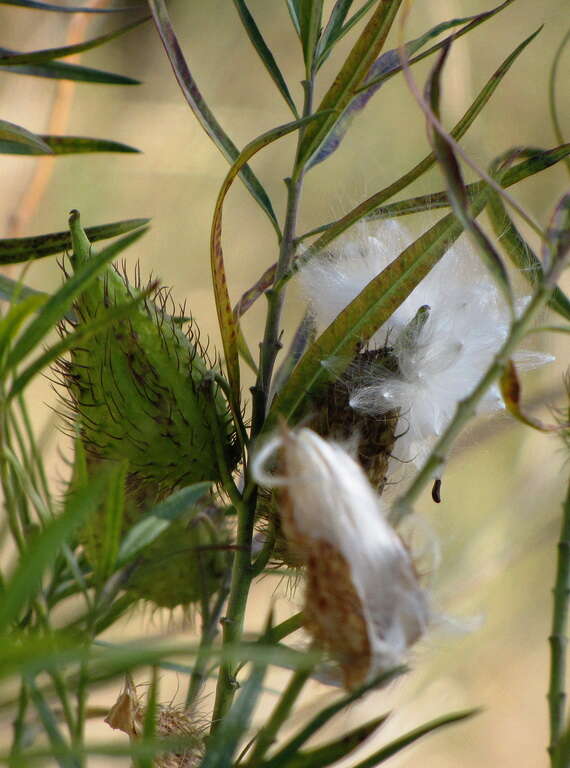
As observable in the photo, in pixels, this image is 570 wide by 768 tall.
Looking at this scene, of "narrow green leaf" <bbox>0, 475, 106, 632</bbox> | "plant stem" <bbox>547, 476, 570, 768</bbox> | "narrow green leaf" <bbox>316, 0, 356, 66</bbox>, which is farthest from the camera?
"narrow green leaf" <bbox>316, 0, 356, 66</bbox>

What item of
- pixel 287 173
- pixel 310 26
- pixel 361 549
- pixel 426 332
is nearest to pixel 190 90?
pixel 310 26

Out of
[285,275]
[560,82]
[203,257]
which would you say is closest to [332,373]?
[285,275]

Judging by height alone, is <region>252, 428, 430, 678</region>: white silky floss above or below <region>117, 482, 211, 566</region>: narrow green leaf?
below

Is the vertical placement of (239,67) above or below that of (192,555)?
above

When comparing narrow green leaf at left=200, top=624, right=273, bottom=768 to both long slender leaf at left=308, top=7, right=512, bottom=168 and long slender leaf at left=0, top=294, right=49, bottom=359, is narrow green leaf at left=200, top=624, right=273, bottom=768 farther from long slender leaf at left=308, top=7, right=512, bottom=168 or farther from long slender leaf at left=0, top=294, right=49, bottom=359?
long slender leaf at left=308, top=7, right=512, bottom=168

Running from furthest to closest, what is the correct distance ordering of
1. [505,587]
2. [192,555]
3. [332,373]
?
[505,587]
[192,555]
[332,373]

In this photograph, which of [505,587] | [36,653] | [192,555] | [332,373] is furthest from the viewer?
[505,587]

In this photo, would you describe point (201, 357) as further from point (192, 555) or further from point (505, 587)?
point (505, 587)

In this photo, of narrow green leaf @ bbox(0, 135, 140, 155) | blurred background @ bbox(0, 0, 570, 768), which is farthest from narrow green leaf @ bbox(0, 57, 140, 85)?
blurred background @ bbox(0, 0, 570, 768)
